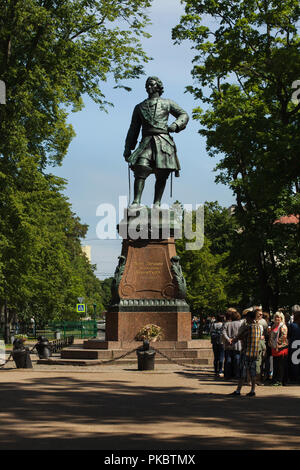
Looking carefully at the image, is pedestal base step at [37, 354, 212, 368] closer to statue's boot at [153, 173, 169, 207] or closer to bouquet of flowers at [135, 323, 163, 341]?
bouquet of flowers at [135, 323, 163, 341]

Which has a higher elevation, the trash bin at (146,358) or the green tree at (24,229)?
the green tree at (24,229)

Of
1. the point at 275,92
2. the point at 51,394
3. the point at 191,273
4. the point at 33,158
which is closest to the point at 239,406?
the point at 51,394

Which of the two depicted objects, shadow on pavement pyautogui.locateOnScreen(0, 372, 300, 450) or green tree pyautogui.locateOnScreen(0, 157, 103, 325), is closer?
shadow on pavement pyautogui.locateOnScreen(0, 372, 300, 450)

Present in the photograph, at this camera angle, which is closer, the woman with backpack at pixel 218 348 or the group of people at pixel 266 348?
the group of people at pixel 266 348

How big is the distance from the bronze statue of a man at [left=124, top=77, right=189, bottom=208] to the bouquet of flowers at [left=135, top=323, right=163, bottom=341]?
3.49 m

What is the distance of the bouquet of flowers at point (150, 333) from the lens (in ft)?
61.7

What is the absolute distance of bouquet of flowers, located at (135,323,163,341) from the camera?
18.8 meters

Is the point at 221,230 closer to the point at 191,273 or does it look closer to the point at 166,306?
the point at 191,273

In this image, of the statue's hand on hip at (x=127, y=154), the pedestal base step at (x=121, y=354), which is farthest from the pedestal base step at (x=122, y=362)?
the statue's hand on hip at (x=127, y=154)

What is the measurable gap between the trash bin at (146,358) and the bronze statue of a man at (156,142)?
4.93 metres

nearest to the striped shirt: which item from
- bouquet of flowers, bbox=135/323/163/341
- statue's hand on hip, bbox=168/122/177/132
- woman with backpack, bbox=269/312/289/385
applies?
woman with backpack, bbox=269/312/289/385

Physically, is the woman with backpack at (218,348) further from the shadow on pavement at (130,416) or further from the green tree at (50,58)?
the green tree at (50,58)

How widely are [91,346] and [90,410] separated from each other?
366 inches

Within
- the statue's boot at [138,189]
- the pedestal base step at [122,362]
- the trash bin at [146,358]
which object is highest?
the statue's boot at [138,189]
